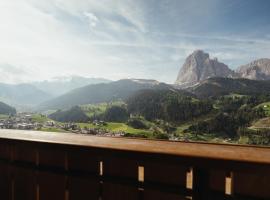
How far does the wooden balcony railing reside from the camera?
183 cm

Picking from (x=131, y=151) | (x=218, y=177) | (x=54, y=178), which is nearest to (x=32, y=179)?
(x=54, y=178)

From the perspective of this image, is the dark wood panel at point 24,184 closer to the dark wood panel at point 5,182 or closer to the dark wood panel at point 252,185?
the dark wood panel at point 5,182

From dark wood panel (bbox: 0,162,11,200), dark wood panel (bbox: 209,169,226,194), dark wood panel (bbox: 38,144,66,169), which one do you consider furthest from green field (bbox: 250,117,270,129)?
dark wood panel (bbox: 209,169,226,194)

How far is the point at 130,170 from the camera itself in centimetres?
229

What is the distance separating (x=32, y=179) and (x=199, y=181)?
69.0 inches

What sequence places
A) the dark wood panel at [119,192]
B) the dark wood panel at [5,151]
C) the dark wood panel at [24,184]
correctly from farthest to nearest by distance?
the dark wood panel at [5,151], the dark wood panel at [24,184], the dark wood panel at [119,192]

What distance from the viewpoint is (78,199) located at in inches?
102

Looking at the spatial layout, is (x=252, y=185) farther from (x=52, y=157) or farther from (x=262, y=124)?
(x=262, y=124)

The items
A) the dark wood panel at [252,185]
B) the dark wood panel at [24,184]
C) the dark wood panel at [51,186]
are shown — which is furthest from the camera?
the dark wood panel at [24,184]

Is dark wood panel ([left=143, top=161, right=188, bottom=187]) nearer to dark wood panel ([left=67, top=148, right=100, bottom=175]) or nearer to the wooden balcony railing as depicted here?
the wooden balcony railing

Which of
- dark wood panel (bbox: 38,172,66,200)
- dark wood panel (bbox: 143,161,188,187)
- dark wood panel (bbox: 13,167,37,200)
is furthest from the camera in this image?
dark wood panel (bbox: 13,167,37,200)

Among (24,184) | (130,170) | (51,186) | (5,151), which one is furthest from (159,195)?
(5,151)

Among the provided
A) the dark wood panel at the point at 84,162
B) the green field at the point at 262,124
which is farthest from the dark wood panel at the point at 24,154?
the green field at the point at 262,124

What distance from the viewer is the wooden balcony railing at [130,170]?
Answer: 6.02 ft
